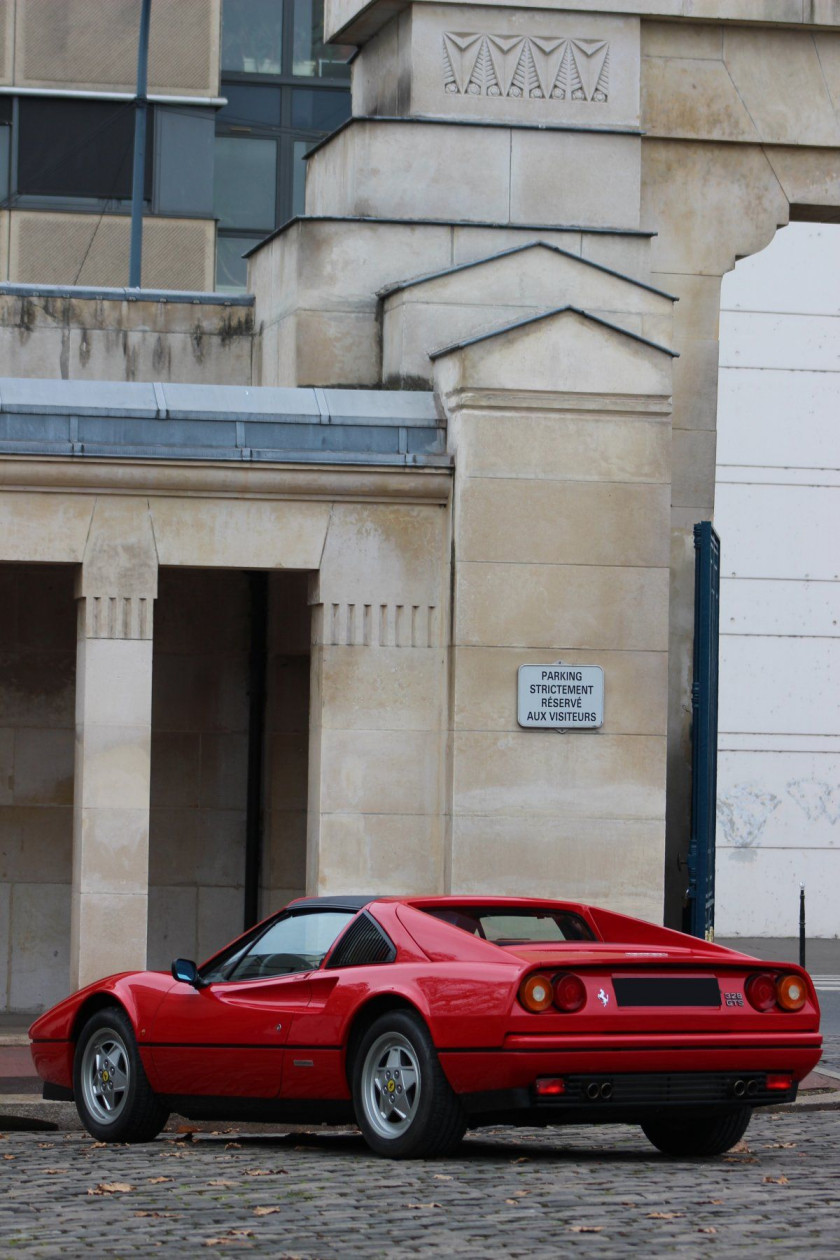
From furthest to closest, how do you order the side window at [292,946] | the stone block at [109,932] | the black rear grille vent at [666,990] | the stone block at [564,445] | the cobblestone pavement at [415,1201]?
the stone block at [564,445] < the stone block at [109,932] < the side window at [292,946] < the black rear grille vent at [666,990] < the cobblestone pavement at [415,1201]

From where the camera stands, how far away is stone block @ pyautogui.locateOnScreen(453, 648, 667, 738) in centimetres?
1459

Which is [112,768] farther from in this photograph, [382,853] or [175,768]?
[175,768]

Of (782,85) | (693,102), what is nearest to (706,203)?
(693,102)

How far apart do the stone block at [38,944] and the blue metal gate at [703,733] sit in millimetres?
4813

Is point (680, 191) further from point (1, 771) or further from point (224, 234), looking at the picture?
point (224, 234)

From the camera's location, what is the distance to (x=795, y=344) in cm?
3048

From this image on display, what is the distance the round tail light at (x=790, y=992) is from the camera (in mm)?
8844

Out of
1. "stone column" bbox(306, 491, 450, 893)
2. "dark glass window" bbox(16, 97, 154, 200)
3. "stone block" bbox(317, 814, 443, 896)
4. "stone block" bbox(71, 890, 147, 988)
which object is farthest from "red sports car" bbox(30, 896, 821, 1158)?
→ "dark glass window" bbox(16, 97, 154, 200)

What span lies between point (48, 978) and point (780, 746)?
1547 cm

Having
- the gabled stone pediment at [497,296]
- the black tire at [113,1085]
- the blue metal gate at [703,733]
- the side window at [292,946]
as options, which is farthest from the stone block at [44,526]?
the side window at [292,946]

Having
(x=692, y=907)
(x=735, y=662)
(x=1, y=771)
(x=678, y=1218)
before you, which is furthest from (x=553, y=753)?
(x=735, y=662)

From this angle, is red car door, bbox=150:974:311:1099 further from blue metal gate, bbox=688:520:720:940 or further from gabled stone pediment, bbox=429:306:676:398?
blue metal gate, bbox=688:520:720:940

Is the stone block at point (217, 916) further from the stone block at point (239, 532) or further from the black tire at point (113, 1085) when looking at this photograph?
the black tire at point (113, 1085)

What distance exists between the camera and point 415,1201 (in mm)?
7488
